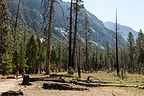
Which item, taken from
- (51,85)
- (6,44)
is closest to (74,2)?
(6,44)

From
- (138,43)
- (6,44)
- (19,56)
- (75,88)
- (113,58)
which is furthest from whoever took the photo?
(113,58)

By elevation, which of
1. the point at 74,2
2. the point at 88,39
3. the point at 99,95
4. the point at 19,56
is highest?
the point at 74,2

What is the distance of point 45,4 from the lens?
16391mm

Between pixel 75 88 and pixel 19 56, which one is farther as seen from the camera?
pixel 19 56

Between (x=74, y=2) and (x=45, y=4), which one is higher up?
(x=74, y=2)

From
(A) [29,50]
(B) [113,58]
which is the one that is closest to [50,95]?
(A) [29,50]

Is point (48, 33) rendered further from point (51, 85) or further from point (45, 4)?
point (51, 85)

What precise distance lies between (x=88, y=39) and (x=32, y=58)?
1848 cm

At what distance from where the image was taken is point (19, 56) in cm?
3869

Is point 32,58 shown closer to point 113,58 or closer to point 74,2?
point 74,2

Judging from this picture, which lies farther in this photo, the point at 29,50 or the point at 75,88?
the point at 29,50

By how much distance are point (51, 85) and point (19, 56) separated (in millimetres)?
31663

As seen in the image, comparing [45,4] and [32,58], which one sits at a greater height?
[45,4]

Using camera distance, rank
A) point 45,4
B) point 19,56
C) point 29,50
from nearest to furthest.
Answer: point 45,4
point 19,56
point 29,50
